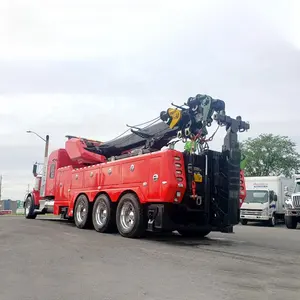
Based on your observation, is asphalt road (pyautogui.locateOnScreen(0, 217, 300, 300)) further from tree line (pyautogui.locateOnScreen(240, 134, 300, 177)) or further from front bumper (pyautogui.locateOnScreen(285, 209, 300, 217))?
tree line (pyautogui.locateOnScreen(240, 134, 300, 177))

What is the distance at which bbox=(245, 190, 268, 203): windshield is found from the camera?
25.1 meters

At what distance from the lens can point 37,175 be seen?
64.0 feet

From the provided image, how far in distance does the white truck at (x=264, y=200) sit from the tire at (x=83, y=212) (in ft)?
44.9

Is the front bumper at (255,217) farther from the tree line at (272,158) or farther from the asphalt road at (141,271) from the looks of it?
the tree line at (272,158)

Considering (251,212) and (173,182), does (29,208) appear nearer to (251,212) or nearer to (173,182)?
(173,182)

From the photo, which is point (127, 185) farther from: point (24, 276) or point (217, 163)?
point (24, 276)

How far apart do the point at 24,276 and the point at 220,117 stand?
22.9ft

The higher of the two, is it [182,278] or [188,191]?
[188,191]

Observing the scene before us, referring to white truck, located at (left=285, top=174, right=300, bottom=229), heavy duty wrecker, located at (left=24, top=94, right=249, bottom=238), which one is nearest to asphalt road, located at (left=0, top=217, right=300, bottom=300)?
heavy duty wrecker, located at (left=24, top=94, right=249, bottom=238)

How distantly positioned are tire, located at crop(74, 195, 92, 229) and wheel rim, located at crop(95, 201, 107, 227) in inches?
24.0

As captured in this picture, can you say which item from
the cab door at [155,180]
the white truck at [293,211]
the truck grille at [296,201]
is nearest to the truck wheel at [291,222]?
the white truck at [293,211]

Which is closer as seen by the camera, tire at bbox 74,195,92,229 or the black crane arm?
the black crane arm

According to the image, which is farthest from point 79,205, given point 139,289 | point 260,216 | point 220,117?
point 260,216

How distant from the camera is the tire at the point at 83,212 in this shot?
1353 cm
